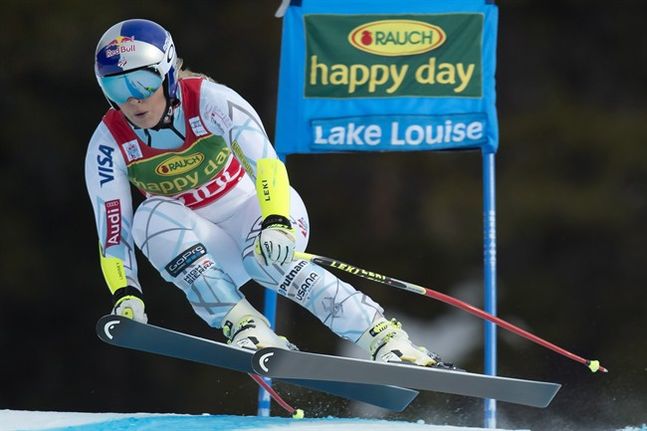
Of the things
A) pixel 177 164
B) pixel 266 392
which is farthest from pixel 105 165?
pixel 266 392

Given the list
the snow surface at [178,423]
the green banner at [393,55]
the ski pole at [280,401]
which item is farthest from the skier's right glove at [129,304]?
the green banner at [393,55]

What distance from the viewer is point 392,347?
450 cm

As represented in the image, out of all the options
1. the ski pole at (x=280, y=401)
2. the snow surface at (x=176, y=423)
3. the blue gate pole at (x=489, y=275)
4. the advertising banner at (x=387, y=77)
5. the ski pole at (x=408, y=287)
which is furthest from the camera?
the advertising banner at (x=387, y=77)

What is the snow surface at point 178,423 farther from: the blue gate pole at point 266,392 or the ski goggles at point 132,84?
the ski goggles at point 132,84

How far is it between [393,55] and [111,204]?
138cm

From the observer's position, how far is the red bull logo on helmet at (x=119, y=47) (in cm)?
438

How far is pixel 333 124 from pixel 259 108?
3736 mm

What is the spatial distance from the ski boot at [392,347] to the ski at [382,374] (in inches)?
2.6

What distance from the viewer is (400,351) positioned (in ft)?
14.7

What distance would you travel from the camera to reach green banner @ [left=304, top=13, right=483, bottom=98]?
17.7 ft

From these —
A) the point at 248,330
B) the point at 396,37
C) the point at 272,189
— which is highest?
the point at 396,37

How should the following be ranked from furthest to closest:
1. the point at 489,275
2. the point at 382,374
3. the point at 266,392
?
1. the point at 489,275
2. the point at 266,392
3. the point at 382,374

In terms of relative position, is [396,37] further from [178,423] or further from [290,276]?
[178,423]

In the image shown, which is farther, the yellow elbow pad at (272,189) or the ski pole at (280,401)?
the ski pole at (280,401)
